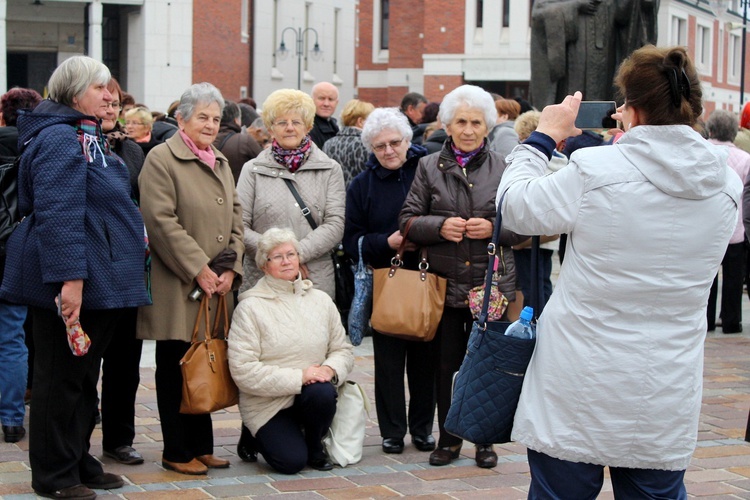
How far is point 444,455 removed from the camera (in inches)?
248

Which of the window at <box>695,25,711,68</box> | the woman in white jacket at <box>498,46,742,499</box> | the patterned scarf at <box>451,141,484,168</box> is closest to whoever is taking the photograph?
the woman in white jacket at <box>498,46,742,499</box>

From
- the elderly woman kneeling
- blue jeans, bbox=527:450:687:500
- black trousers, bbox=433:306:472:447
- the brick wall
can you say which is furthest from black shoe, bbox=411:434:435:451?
the brick wall

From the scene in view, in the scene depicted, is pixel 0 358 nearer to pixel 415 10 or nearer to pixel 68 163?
pixel 68 163

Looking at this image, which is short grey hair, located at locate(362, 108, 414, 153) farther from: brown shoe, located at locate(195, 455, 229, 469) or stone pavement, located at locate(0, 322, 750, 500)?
brown shoe, located at locate(195, 455, 229, 469)

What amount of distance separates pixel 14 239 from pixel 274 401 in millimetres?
1636

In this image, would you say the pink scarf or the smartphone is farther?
the pink scarf

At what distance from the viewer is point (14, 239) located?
214 inches

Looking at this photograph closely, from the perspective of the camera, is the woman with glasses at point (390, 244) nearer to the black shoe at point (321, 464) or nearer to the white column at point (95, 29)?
the black shoe at point (321, 464)

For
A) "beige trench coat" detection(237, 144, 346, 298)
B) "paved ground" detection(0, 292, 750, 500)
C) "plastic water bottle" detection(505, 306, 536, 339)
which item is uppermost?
"beige trench coat" detection(237, 144, 346, 298)

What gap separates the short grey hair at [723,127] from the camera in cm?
1136

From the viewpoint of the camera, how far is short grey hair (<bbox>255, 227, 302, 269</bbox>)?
20.5 ft

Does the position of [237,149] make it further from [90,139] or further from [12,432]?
[90,139]

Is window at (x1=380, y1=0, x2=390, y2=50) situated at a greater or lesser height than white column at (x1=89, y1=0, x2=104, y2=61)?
greater

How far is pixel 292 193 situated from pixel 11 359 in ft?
6.23
